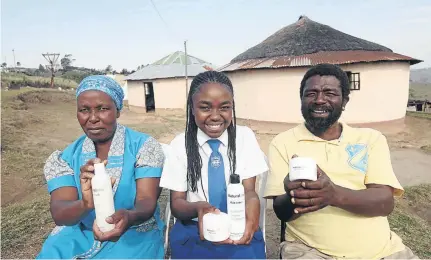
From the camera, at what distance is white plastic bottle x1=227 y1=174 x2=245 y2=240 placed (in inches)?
61.5

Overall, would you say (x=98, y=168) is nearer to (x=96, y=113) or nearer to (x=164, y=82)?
(x=96, y=113)

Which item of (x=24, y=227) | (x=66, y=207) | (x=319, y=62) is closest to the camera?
(x=66, y=207)

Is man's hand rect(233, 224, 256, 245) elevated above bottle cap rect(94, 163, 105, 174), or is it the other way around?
bottle cap rect(94, 163, 105, 174)

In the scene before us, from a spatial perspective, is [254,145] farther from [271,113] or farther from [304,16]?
[304,16]

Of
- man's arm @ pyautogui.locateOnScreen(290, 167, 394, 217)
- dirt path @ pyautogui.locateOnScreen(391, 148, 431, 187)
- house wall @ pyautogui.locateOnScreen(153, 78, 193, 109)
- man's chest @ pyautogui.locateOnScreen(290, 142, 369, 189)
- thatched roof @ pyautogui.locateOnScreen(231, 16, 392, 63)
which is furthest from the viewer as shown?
house wall @ pyautogui.locateOnScreen(153, 78, 193, 109)

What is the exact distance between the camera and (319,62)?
11.3 metres

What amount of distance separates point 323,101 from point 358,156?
0.41 metres

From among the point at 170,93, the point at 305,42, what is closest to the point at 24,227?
the point at 305,42

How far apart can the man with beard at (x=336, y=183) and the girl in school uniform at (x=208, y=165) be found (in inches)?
8.2

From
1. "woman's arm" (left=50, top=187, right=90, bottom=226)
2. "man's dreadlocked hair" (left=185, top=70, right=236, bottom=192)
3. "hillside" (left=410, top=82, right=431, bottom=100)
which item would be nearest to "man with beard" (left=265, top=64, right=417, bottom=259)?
"man's dreadlocked hair" (left=185, top=70, right=236, bottom=192)

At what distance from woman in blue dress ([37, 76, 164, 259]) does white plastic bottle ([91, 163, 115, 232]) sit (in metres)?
0.24

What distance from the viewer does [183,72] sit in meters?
20.8

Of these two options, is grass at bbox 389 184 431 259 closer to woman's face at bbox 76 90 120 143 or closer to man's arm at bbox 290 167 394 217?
man's arm at bbox 290 167 394 217

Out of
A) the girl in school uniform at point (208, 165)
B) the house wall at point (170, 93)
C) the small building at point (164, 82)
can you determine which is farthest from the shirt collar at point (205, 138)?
the house wall at point (170, 93)
